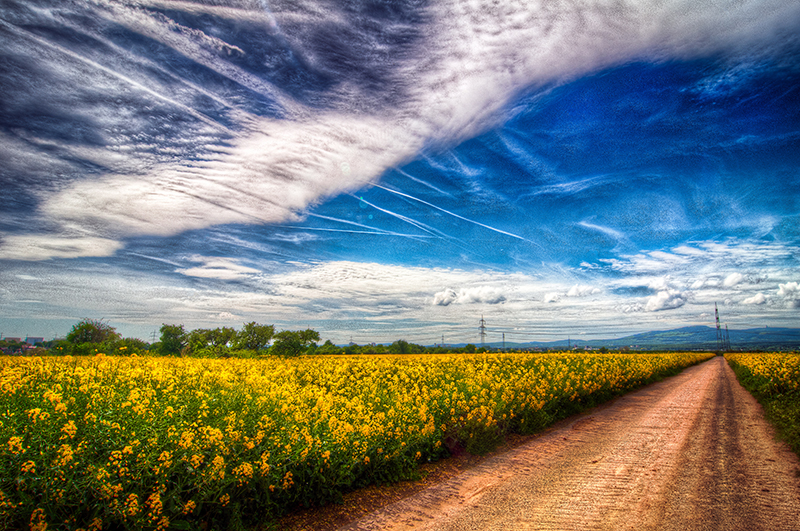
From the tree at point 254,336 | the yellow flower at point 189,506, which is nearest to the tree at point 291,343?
the tree at point 254,336

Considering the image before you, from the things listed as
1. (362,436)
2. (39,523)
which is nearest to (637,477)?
(362,436)

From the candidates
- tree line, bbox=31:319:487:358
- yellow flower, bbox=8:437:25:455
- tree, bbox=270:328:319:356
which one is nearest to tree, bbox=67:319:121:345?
tree line, bbox=31:319:487:358

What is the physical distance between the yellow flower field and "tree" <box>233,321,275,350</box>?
35.5 meters

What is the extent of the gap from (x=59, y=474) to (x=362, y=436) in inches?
154

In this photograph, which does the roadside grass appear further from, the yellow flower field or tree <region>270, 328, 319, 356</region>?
tree <region>270, 328, 319, 356</region>

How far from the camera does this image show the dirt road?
516 centimetres

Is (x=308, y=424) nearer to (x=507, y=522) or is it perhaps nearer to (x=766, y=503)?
(x=507, y=522)

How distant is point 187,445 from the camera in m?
4.28

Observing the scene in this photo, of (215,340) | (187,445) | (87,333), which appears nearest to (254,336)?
(215,340)

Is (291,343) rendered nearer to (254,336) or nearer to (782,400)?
(254,336)

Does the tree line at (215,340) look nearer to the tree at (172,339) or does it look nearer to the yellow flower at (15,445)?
the tree at (172,339)

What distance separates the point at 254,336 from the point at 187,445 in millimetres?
41330

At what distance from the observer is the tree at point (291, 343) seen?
34.8 meters

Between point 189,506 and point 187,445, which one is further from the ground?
point 187,445
